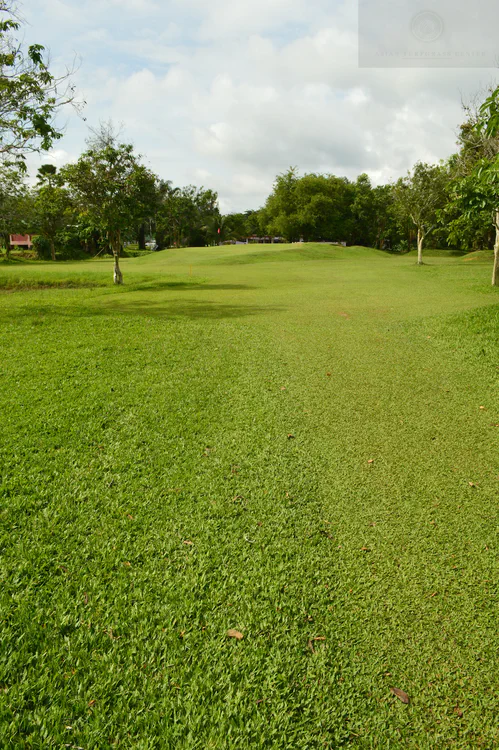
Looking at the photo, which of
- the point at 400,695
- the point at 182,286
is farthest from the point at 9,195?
the point at 400,695

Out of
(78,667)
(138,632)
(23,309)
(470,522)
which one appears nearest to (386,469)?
(470,522)

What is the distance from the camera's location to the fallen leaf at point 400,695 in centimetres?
204

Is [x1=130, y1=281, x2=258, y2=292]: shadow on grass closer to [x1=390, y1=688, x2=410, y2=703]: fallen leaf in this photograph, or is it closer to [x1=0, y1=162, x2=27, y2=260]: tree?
[x1=0, y1=162, x2=27, y2=260]: tree

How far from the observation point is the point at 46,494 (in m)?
3.41

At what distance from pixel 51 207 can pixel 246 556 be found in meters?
29.8

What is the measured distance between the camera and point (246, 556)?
114 inches

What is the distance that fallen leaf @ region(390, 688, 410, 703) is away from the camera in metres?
2.04

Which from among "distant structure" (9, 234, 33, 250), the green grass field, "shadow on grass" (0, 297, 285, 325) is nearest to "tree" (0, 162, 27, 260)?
"shadow on grass" (0, 297, 285, 325)

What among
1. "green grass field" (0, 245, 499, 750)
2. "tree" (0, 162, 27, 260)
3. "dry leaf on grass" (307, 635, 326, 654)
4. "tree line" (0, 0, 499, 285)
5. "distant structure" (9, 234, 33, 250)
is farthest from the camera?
"distant structure" (9, 234, 33, 250)

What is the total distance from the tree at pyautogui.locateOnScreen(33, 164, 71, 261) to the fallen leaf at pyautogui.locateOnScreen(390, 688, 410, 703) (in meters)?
19.1

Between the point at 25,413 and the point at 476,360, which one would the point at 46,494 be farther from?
the point at 476,360

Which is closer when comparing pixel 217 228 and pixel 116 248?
pixel 116 248

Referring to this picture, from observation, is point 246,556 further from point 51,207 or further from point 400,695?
point 51,207

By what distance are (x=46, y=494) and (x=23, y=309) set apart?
1032cm
